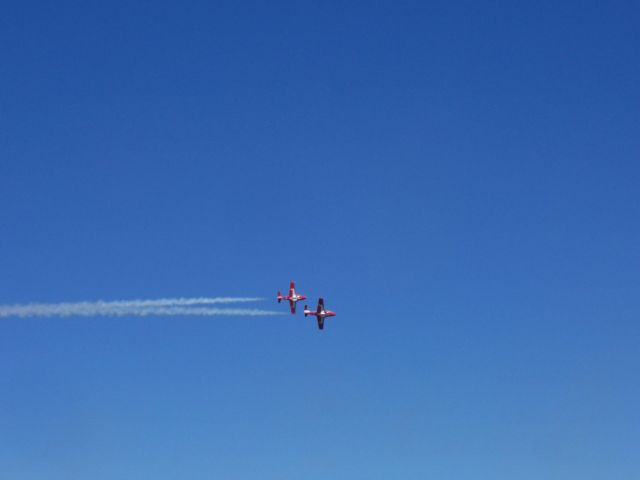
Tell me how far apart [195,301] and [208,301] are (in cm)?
411

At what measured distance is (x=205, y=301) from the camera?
638 feet

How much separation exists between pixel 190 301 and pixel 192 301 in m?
1.06

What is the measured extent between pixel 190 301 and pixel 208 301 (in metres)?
6.15

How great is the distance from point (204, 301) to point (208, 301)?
1321 millimetres

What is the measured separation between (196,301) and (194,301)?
74 cm

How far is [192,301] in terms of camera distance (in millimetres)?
191125

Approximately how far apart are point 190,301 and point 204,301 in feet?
15.8

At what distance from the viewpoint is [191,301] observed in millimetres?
190625

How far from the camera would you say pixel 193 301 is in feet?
628

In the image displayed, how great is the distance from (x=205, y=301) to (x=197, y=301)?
2.54 metres

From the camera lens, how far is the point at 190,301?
19012 cm

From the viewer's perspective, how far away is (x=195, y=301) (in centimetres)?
19200

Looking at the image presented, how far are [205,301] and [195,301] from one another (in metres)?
3.20

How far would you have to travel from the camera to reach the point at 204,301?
7638 inches
